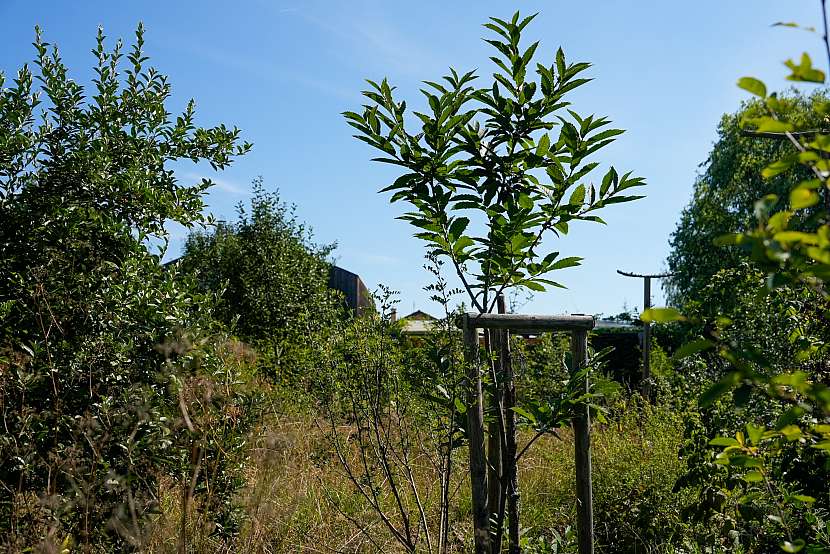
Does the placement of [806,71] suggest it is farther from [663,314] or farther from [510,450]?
[510,450]

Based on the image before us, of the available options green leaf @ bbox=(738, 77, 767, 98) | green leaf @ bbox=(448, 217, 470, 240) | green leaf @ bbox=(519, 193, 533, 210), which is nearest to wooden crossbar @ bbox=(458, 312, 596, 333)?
green leaf @ bbox=(448, 217, 470, 240)

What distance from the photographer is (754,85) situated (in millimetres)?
1390

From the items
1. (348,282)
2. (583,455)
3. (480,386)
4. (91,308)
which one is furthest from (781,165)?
(348,282)

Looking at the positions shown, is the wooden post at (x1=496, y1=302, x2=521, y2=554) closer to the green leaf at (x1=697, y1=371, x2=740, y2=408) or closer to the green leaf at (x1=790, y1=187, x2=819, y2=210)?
the green leaf at (x1=697, y1=371, x2=740, y2=408)

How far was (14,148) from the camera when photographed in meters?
3.86

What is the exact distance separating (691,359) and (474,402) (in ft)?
7.05

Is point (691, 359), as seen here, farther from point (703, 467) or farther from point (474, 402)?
point (474, 402)

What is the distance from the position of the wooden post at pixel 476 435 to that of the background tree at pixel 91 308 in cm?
129

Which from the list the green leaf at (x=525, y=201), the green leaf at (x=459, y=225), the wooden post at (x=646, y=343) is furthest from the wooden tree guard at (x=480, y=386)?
the wooden post at (x=646, y=343)

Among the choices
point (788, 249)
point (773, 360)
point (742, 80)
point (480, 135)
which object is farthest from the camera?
point (773, 360)

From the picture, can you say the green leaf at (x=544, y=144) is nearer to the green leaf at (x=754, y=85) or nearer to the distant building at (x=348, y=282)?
the green leaf at (x=754, y=85)

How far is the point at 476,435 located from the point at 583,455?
642 mm

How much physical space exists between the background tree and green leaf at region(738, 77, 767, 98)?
274 cm

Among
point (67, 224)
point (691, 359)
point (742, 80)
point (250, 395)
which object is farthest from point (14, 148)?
point (691, 359)
